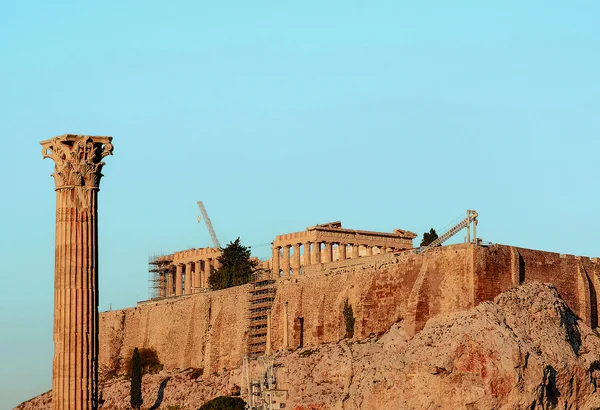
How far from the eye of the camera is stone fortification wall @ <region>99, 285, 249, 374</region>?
9581 centimetres

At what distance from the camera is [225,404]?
86062mm

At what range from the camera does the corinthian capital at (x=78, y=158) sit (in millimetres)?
42938

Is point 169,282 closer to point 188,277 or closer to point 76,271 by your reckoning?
point 188,277

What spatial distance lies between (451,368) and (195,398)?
22.6 metres

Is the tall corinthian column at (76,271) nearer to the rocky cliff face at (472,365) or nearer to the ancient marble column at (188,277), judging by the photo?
the rocky cliff face at (472,365)

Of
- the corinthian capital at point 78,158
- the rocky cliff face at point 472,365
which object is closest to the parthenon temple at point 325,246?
the rocky cliff face at point 472,365

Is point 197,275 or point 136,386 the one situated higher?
point 197,275

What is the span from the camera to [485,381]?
73.9m

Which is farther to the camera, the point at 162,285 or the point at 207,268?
the point at 162,285

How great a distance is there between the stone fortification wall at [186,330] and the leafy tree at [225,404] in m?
6.77

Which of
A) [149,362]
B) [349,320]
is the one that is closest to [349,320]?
[349,320]

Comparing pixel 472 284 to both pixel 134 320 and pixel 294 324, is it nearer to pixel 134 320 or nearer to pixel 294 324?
pixel 294 324

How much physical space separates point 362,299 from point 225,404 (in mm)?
9812

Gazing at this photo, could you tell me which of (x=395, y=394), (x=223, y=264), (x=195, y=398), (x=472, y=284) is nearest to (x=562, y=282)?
(x=472, y=284)
